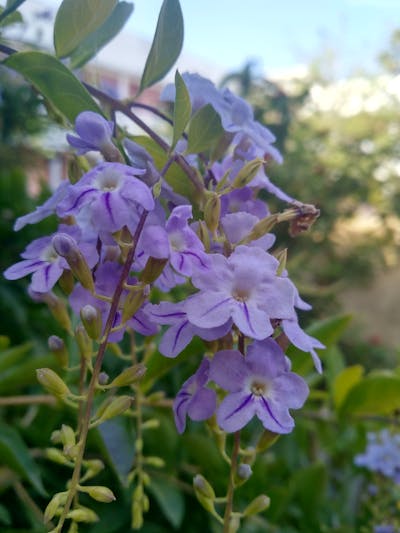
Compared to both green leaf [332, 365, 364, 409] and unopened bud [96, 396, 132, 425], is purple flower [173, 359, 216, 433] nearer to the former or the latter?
unopened bud [96, 396, 132, 425]

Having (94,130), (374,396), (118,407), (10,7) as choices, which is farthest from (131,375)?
(374,396)

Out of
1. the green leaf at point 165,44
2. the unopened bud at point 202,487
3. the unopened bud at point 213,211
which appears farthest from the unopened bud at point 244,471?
the green leaf at point 165,44

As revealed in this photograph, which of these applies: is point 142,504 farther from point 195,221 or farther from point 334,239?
point 334,239

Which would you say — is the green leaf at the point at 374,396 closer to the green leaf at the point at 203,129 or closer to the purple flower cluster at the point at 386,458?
the purple flower cluster at the point at 386,458

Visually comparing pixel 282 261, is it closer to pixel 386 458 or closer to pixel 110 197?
pixel 110 197

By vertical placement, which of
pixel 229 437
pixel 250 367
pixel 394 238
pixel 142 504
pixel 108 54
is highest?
pixel 250 367

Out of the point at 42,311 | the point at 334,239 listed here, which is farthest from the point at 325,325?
the point at 334,239
